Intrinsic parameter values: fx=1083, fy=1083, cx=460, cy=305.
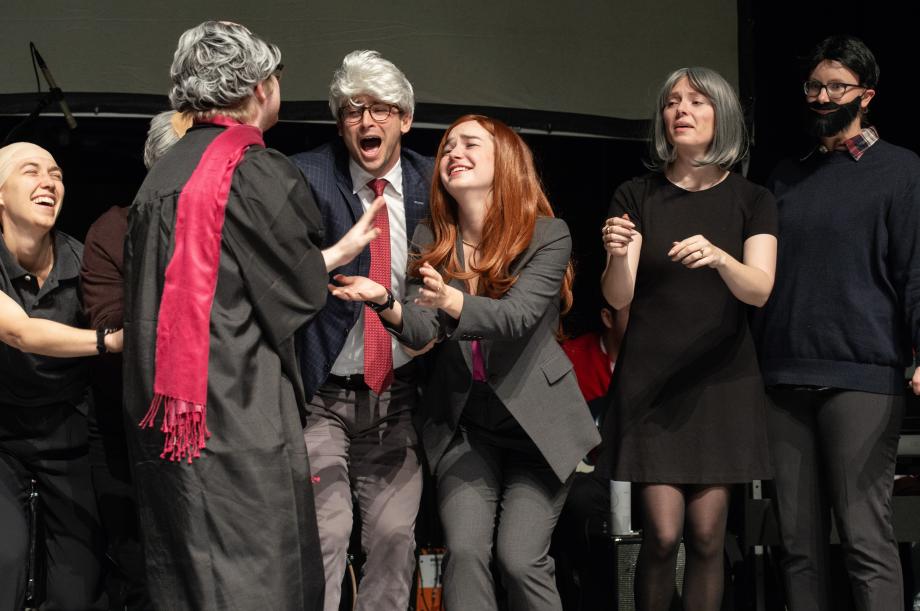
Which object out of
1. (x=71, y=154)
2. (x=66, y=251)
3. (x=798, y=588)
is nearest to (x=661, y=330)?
(x=798, y=588)

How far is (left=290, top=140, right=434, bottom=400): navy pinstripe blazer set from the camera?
317 cm

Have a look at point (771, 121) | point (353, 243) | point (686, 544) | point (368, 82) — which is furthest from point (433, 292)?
point (771, 121)

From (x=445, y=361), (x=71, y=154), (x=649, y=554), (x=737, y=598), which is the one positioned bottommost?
(x=737, y=598)

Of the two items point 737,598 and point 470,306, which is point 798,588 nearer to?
point 737,598

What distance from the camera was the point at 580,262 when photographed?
528cm

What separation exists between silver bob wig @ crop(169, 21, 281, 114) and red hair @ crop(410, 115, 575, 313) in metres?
0.73

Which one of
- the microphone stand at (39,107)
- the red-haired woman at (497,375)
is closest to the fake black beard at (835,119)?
the red-haired woman at (497,375)

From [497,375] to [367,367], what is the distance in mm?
404

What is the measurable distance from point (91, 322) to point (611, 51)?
2.61m

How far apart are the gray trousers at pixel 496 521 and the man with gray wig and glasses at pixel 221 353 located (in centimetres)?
49

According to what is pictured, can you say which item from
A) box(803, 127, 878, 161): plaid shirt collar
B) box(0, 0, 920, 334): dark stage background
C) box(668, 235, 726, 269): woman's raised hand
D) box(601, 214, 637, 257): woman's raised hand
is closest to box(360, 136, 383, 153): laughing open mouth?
box(601, 214, 637, 257): woman's raised hand

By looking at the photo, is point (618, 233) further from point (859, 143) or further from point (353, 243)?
point (859, 143)

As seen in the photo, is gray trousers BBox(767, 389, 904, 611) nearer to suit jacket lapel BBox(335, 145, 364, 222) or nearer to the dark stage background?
suit jacket lapel BBox(335, 145, 364, 222)

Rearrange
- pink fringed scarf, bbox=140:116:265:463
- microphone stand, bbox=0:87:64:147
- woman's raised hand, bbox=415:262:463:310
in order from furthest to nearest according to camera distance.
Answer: microphone stand, bbox=0:87:64:147 < woman's raised hand, bbox=415:262:463:310 < pink fringed scarf, bbox=140:116:265:463
